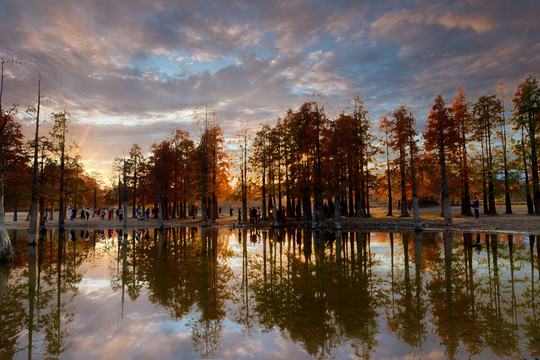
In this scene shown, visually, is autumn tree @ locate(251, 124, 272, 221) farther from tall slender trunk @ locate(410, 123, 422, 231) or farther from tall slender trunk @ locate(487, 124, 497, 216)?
tall slender trunk @ locate(487, 124, 497, 216)

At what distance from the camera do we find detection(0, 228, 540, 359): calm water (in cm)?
683

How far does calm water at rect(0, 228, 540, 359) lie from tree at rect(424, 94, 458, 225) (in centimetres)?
1739

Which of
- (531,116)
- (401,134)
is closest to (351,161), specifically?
(401,134)

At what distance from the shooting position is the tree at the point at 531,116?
126 feet

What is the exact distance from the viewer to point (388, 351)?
654 centimetres

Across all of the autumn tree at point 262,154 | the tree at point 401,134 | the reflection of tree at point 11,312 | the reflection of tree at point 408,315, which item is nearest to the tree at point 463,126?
the tree at point 401,134

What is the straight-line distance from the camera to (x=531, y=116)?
39469 mm

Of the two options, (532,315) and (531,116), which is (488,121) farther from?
(532,315)

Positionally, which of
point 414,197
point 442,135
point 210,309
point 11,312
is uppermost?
point 442,135

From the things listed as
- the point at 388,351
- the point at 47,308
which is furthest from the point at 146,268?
the point at 388,351

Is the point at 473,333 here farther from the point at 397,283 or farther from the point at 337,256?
the point at 337,256

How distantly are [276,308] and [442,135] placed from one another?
31547mm

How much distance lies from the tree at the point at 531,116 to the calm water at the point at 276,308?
2752 cm

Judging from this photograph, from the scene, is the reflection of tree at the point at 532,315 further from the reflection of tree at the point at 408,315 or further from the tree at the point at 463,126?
the tree at the point at 463,126
